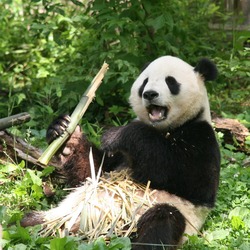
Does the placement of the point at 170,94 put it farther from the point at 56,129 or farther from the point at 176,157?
the point at 56,129

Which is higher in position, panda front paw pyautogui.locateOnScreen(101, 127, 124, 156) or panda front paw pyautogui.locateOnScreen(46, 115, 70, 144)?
panda front paw pyautogui.locateOnScreen(46, 115, 70, 144)

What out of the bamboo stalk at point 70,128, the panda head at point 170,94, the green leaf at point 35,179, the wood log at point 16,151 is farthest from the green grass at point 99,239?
the panda head at point 170,94

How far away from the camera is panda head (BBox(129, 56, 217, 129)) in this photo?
4621 mm

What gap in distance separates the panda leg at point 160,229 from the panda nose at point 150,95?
0.81 metres

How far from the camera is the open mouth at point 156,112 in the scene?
465 centimetres

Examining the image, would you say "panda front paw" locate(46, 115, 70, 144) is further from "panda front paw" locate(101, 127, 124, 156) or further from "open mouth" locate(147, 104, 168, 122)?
"open mouth" locate(147, 104, 168, 122)

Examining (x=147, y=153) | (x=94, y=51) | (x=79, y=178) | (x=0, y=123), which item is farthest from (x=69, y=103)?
(x=147, y=153)

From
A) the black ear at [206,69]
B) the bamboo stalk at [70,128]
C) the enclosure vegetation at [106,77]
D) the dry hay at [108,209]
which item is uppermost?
the black ear at [206,69]

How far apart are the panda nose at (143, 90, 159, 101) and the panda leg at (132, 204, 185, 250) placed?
0.81 metres

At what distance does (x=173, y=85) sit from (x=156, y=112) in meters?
0.25

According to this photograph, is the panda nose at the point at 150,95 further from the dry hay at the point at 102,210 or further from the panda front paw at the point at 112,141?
the dry hay at the point at 102,210

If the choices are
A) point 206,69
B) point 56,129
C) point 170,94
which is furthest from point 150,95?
point 56,129

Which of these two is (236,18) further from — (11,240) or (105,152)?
(11,240)

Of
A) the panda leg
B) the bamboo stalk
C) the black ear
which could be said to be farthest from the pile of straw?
the black ear
